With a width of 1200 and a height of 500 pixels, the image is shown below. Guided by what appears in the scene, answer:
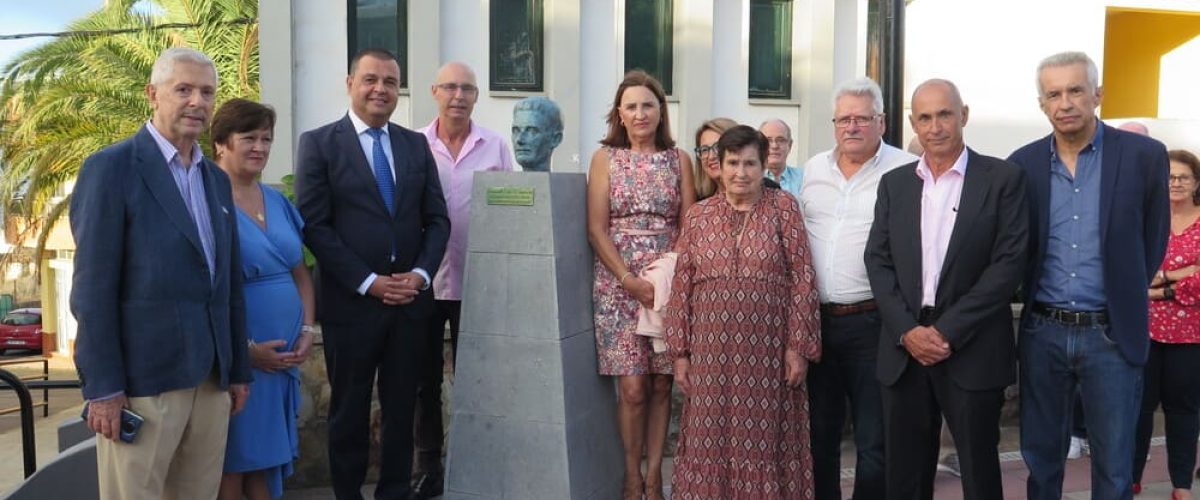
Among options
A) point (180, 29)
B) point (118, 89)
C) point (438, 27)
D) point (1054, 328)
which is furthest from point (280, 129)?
point (1054, 328)

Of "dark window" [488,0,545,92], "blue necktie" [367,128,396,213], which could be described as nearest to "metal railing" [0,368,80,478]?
"blue necktie" [367,128,396,213]

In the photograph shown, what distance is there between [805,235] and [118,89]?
16797 millimetres

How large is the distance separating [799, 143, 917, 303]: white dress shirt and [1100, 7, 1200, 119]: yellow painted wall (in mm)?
11927

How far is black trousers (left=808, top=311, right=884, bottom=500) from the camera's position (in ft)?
13.7

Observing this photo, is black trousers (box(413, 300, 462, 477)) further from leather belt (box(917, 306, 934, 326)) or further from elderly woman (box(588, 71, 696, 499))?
leather belt (box(917, 306, 934, 326))

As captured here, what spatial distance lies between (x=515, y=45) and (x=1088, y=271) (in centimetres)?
1030

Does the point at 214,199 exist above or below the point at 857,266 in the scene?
above

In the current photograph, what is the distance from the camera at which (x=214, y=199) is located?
3.30 m

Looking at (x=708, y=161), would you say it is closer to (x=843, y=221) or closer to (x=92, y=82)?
(x=843, y=221)

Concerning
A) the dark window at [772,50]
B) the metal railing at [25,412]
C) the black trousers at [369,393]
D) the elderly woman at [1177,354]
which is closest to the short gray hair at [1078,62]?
the elderly woman at [1177,354]

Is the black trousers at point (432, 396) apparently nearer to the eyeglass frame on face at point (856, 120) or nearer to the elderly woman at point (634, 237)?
the elderly woman at point (634, 237)

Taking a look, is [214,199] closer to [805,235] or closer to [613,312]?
[613,312]

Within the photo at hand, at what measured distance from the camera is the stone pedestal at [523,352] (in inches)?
167

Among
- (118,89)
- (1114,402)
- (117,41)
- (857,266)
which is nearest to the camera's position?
(1114,402)
